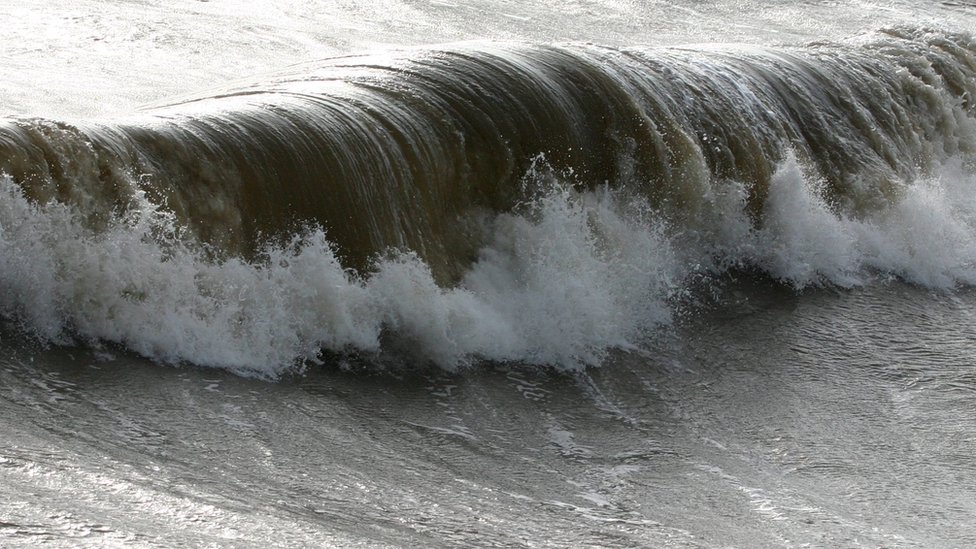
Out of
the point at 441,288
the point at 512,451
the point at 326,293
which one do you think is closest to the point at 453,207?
the point at 441,288

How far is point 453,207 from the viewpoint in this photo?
25.0 feet

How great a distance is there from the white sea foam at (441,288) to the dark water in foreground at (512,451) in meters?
0.23

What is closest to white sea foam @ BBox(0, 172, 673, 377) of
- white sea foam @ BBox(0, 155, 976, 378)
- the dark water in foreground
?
white sea foam @ BBox(0, 155, 976, 378)

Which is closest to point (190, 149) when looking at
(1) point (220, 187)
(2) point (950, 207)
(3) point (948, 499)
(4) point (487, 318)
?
(1) point (220, 187)

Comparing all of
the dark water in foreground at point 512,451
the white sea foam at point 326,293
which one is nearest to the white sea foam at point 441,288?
the white sea foam at point 326,293

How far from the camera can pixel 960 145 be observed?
1173 centimetres

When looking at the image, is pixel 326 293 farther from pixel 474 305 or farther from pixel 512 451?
pixel 512 451

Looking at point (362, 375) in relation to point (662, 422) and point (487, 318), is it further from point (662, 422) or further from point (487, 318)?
point (662, 422)

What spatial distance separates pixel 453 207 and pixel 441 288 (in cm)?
60

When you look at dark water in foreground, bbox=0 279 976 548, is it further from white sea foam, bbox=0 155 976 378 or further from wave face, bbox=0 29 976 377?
wave face, bbox=0 29 976 377

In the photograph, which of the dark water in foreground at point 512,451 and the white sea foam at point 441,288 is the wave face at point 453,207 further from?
the dark water in foreground at point 512,451

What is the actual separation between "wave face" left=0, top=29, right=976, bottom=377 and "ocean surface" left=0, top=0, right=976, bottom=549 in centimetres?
2

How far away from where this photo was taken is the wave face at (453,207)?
612 centimetres

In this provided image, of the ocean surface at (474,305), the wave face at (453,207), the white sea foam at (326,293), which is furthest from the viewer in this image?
the wave face at (453,207)
